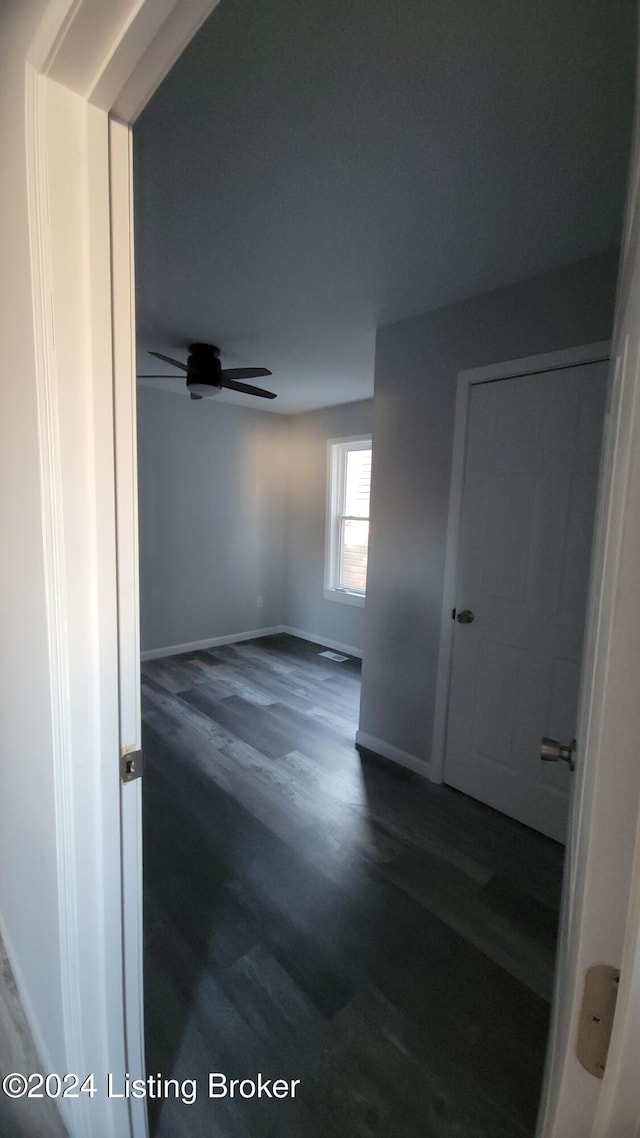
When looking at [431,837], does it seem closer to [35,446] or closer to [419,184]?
[35,446]

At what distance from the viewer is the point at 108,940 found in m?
0.84

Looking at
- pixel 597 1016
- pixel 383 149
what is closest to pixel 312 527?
pixel 383 149

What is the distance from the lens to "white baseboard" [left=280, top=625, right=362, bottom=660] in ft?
14.8

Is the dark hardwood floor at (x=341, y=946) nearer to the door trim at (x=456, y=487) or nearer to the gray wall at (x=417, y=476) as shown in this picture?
the door trim at (x=456, y=487)

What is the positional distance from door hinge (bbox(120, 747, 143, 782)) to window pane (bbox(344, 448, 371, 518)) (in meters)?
3.69

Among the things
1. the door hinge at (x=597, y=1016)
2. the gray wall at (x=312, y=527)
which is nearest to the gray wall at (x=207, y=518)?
the gray wall at (x=312, y=527)

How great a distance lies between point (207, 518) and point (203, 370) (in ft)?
6.36

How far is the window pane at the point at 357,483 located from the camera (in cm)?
435

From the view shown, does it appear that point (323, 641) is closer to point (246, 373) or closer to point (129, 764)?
point (246, 373)

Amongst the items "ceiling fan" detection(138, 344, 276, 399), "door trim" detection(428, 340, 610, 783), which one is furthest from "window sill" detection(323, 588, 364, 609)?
"ceiling fan" detection(138, 344, 276, 399)

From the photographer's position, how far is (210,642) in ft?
15.2

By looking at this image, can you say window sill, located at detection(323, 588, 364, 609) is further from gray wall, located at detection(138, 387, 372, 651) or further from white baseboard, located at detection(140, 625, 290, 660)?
white baseboard, located at detection(140, 625, 290, 660)

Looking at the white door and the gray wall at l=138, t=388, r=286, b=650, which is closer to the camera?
the white door

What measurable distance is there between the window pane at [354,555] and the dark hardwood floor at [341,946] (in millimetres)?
2116
